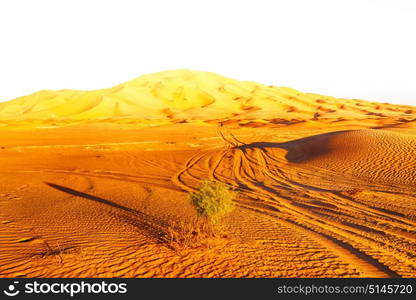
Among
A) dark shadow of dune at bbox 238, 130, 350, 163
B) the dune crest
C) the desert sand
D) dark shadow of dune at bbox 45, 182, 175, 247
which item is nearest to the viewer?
the desert sand

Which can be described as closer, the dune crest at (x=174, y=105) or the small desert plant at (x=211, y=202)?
the small desert plant at (x=211, y=202)

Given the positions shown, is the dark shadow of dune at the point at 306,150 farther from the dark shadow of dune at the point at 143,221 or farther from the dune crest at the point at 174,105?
the dune crest at the point at 174,105

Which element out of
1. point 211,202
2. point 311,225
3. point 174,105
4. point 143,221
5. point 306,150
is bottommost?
point 143,221

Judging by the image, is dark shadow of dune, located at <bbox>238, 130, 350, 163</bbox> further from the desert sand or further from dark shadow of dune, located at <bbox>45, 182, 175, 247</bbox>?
dark shadow of dune, located at <bbox>45, 182, 175, 247</bbox>

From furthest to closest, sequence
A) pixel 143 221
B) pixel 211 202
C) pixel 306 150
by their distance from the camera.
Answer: pixel 306 150
pixel 143 221
pixel 211 202

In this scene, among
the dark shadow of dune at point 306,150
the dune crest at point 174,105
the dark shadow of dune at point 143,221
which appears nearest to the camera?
the dark shadow of dune at point 143,221

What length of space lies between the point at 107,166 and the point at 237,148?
938cm

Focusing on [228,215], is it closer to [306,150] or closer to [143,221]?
[143,221]

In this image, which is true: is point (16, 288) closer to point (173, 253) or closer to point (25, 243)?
point (25, 243)

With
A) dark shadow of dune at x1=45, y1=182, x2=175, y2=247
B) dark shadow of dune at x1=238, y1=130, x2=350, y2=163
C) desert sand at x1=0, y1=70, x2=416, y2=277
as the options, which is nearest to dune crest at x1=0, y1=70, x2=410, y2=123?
dark shadow of dune at x1=238, y1=130, x2=350, y2=163

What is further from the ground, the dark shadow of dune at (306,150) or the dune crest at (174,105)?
the dune crest at (174,105)

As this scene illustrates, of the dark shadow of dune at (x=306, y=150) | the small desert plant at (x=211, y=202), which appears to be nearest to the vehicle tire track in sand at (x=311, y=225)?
the small desert plant at (x=211, y=202)

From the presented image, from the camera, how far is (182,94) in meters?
86.9

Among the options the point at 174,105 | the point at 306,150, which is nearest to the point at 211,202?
the point at 306,150
